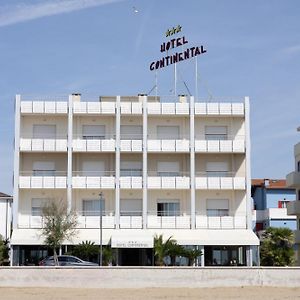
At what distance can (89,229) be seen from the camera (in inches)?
2665

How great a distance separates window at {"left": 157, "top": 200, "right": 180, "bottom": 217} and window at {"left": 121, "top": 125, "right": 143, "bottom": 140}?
6.51 m

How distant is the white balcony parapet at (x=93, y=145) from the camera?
226ft

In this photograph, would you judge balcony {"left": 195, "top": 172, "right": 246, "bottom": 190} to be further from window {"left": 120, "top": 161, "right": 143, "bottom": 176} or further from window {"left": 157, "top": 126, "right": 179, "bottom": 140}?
window {"left": 120, "top": 161, "right": 143, "bottom": 176}

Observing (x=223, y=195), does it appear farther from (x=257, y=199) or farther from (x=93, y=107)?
(x=257, y=199)

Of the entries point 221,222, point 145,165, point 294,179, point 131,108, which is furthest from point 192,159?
point 294,179

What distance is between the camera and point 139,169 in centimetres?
7056

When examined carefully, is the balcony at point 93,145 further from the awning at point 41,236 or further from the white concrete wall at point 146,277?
the white concrete wall at point 146,277

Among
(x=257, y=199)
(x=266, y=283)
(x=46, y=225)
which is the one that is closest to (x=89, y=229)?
(x=46, y=225)

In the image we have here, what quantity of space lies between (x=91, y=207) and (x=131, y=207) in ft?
12.2

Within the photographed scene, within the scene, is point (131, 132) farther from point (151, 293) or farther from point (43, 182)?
point (151, 293)

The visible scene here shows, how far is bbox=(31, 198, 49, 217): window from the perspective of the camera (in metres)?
69.1

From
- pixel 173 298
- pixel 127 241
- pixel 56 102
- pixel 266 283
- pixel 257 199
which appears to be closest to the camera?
pixel 173 298

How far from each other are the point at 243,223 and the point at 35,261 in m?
19.3

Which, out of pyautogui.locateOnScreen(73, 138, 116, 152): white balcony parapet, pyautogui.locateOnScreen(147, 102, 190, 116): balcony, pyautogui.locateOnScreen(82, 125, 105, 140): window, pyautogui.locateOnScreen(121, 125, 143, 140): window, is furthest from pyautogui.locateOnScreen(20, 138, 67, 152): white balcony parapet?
pyautogui.locateOnScreen(147, 102, 190, 116): balcony
